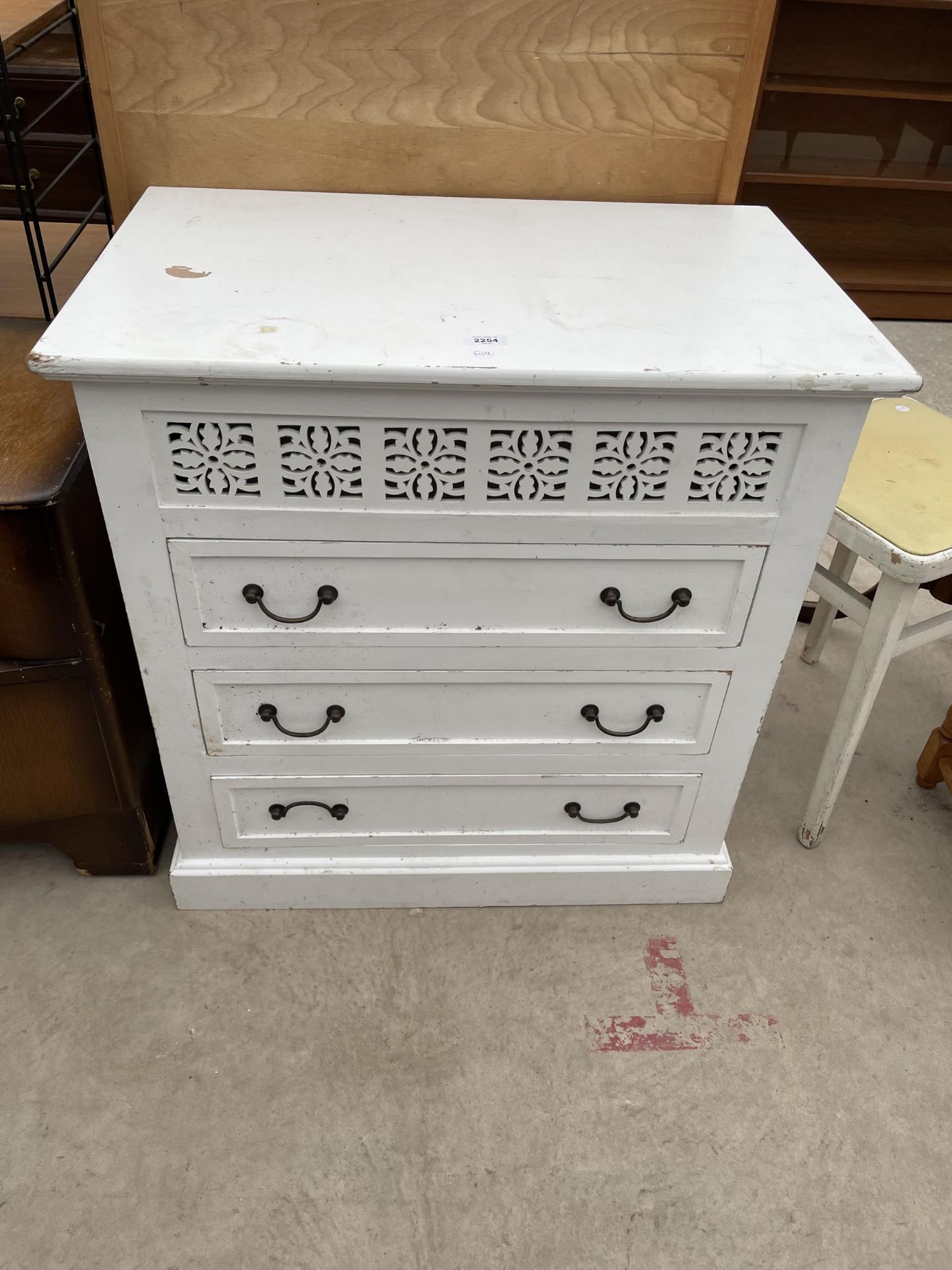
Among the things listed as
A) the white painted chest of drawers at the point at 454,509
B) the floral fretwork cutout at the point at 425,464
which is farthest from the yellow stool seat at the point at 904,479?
the floral fretwork cutout at the point at 425,464

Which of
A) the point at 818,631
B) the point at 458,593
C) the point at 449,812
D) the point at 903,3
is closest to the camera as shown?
the point at 458,593

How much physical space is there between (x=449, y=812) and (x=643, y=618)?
0.44 meters

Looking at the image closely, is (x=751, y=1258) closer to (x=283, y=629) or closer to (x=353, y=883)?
(x=353, y=883)

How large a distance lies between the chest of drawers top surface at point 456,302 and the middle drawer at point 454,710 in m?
0.42

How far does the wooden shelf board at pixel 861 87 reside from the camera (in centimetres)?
297

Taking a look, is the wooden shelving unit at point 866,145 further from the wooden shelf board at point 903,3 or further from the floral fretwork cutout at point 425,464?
the floral fretwork cutout at point 425,464

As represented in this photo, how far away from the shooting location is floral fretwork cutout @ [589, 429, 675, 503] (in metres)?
1.05

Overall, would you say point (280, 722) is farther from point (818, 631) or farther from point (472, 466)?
point (818, 631)

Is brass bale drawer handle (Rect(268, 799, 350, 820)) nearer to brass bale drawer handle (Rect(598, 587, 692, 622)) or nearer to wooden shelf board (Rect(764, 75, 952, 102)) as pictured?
brass bale drawer handle (Rect(598, 587, 692, 622))

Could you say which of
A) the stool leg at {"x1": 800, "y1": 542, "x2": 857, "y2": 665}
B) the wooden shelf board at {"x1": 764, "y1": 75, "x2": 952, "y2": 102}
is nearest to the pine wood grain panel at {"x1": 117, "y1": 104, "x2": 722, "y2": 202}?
the stool leg at {"x1": 800, "y1": 542, "x2": 857, "y2": 665}

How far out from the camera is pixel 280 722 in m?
1.27

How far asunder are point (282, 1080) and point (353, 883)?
294mm

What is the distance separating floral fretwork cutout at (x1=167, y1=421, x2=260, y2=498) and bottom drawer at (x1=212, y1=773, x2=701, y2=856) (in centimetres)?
46

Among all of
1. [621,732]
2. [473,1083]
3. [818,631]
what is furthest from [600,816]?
[818,631]
